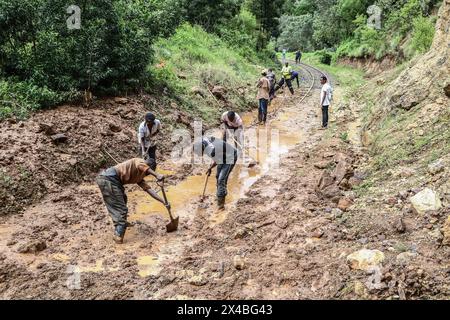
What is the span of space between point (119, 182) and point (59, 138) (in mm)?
3280

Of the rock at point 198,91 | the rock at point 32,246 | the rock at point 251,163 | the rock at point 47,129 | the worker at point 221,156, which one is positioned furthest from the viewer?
the rock at point 198,91

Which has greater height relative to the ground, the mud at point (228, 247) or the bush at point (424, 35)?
the bush at point (424, 35)

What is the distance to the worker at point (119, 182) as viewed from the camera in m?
6.42

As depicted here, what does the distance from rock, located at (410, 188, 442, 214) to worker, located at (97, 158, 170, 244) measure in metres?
3.67

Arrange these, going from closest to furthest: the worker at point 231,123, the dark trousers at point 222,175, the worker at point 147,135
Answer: the dark trousers at point 222,175, the worker at point 147,135, the worker at point 231,123

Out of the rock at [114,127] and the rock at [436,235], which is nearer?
the rock at [436,235]

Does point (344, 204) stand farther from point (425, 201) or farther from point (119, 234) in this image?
point (119, 234)

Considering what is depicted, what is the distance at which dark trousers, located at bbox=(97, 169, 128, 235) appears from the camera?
6.42m

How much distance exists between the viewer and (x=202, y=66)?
671 inches

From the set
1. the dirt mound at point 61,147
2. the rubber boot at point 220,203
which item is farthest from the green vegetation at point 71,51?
the rubber boot at point 220,203

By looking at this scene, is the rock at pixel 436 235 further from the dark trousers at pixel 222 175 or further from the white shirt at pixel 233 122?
the white shirt at pixel 233 122

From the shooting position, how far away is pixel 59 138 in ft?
29.6

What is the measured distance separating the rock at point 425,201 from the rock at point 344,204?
1047mm

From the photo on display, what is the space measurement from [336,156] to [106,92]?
6.68m
